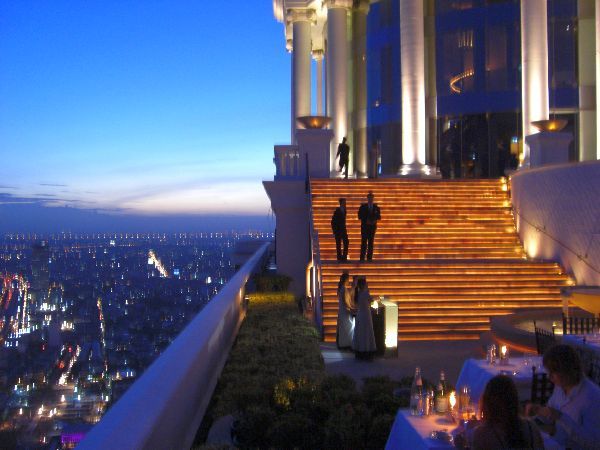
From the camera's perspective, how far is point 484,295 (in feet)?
48.3

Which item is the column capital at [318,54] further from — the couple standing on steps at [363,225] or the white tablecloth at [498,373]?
the white tablecloth at [498,373]

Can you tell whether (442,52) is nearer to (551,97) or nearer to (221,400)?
(551,97)

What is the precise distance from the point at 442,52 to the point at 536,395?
77.2 feet

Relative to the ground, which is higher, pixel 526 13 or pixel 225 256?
pixel 526 13

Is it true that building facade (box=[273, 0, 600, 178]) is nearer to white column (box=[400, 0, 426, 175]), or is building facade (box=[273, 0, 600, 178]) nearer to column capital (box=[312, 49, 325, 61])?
white column (box=[400, 0, 426, 175])

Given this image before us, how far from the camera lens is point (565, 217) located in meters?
16.2

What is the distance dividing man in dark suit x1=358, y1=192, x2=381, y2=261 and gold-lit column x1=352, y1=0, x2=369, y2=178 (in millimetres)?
15997

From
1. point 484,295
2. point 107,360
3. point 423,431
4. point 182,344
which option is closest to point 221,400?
point 182,344

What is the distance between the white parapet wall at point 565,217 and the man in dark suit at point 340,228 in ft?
16.3

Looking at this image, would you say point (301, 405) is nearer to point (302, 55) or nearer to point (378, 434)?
point (378, 434)

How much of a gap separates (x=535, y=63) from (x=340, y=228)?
36.1ft

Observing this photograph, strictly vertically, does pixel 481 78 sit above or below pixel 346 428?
above

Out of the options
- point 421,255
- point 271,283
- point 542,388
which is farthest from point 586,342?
point 271,283

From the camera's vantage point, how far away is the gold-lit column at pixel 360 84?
31641 mm
